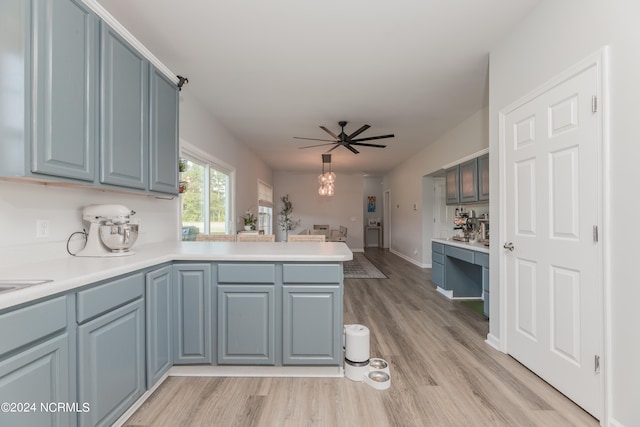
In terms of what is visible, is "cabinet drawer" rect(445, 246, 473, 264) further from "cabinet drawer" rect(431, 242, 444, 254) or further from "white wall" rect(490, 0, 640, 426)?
"white wall" rect(490, 0, 640, 426)

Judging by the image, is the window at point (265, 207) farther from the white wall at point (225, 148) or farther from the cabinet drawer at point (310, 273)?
the cabinet drawer at point (310, 273)

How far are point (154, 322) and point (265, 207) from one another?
6.51m

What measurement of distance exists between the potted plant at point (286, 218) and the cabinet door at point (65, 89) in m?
7.75

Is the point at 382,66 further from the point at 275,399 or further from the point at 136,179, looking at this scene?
the point at 275,399

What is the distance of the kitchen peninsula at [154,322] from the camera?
1.17 metres

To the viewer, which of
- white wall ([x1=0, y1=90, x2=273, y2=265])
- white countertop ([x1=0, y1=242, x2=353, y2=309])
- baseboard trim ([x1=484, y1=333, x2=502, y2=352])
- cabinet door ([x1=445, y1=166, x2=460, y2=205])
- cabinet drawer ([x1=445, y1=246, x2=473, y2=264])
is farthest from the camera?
cabinet door ([x1=445, y1=166, x2=460, y2=205])

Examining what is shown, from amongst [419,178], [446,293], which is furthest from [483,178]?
[419,178]

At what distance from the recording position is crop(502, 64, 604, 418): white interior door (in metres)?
1.71

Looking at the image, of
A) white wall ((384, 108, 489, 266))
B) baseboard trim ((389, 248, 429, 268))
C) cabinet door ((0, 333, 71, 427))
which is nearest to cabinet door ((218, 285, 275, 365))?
cabinet door ((0, 333, 71, 427))

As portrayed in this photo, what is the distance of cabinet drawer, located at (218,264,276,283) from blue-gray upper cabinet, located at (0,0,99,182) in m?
1.00

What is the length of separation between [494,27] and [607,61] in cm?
101

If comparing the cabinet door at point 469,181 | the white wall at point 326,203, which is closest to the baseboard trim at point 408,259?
the white wall at point 326,203

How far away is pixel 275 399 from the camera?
74.7 inches

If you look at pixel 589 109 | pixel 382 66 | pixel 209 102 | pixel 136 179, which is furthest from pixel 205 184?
pixel 589 109
